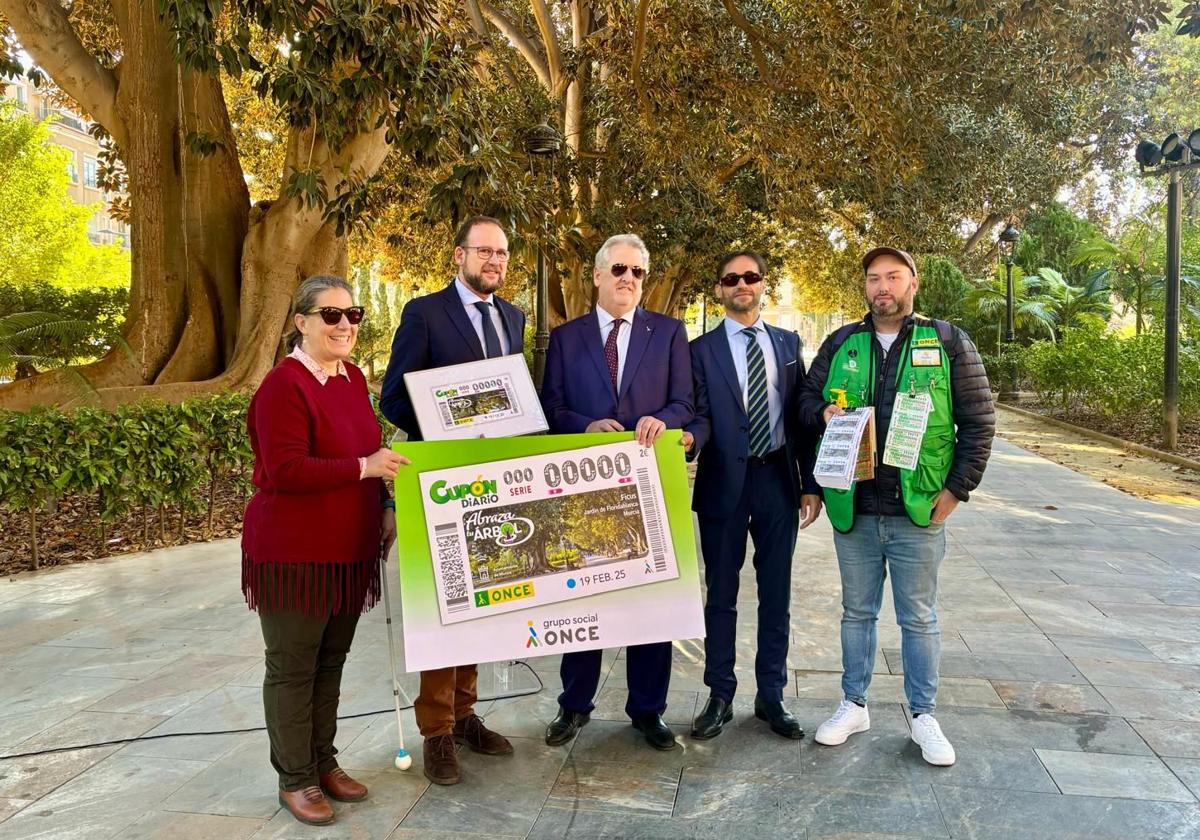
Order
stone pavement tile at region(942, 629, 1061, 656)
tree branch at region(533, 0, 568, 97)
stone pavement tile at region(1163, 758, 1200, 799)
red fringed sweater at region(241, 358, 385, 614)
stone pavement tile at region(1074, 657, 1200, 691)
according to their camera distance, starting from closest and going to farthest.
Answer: red fringed sweater at region(241, 358, 385, 614) < stone pavement tile at region(1163, 758, 1200, 799) < stone pavement tile at region(1074, 657, 1200, 691) < stone pavement tile at region(942, 629, 1061, 656) < tree branch at region(533, 0, 568, 97)

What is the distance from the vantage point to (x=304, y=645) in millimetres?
3043

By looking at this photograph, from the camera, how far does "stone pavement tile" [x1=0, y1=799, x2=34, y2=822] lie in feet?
10.3

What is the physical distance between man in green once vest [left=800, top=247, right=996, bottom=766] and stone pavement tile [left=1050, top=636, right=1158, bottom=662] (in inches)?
67.4

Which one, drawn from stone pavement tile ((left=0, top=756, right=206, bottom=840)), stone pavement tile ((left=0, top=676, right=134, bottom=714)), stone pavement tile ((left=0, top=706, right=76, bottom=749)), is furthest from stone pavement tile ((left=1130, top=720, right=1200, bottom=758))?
stone pavement tile ((left=0, top=706, right=76, bottom=749))

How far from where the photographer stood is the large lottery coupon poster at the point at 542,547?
3.29 meters

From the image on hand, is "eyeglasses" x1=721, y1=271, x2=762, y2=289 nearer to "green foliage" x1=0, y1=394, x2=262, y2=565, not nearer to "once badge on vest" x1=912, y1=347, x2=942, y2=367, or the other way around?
"once badge on vest" x1=912, y1=347, x2=942, y2=367

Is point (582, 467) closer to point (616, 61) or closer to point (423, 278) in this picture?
point (616, 61)

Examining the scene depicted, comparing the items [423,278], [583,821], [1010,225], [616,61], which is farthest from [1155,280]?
[583,821]

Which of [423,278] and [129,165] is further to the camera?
[423,278]

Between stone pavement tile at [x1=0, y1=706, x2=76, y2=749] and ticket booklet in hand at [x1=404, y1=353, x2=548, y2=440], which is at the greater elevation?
ticket booklet in hand at [x1=404, y1=353, x2=548, y2=440]

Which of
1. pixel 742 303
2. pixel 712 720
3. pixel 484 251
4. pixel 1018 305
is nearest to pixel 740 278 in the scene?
pixel 742 303

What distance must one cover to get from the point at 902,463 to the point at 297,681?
2485mm

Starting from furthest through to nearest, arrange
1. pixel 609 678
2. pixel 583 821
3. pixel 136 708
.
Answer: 1. pixel 609 678
2. pixel 136 708
3. pixel 583 821

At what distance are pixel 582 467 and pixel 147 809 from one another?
2079mm
